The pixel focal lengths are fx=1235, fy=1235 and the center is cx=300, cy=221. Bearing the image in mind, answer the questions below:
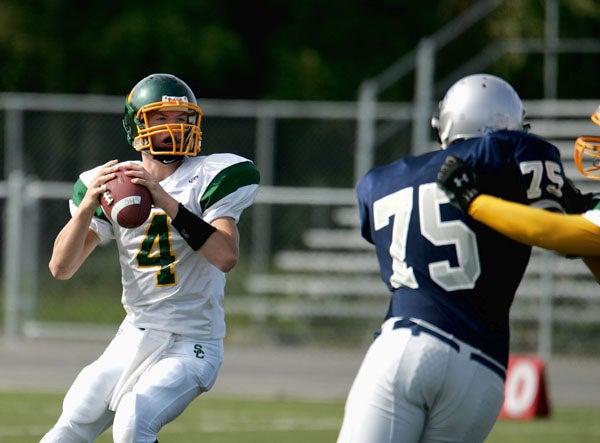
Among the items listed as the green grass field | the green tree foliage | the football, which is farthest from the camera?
the green tree foliage

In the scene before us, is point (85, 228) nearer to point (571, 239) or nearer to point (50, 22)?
point (571, 239)

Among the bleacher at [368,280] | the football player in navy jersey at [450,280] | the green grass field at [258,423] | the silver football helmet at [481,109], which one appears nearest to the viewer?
the football player in navy jersey at [450,280]

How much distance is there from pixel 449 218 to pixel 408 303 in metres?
0.30

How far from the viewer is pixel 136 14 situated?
61.1 ft

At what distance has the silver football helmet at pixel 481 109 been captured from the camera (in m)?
4.04

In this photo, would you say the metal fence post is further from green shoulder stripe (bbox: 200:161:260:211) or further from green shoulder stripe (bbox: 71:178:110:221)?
green shoulder stripe (bbox: 200:161:260:211)

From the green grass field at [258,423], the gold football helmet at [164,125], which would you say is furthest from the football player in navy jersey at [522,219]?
the green grass field at [258,423]

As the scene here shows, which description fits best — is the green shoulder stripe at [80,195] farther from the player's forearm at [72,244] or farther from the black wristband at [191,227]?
the black wristband at [191,227]

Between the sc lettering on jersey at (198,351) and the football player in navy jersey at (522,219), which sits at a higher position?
the football player in navy jersey at (522,219)

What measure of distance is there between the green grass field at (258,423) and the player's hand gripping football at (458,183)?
14.2 ft

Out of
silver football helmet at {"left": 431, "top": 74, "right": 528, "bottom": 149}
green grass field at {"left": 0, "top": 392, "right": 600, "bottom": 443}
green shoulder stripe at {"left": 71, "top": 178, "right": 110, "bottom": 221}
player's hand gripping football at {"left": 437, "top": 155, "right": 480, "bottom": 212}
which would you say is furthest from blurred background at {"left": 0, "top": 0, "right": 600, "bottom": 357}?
player's hand gripping football at {"left": 437, "top": 155, "right": 480, "bottom": 212}

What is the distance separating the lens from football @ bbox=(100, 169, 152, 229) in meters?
4.69

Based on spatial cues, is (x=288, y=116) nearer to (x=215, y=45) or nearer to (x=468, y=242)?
(x=215, y=45)

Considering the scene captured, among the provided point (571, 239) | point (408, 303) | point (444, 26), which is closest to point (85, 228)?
point (408, 303)
